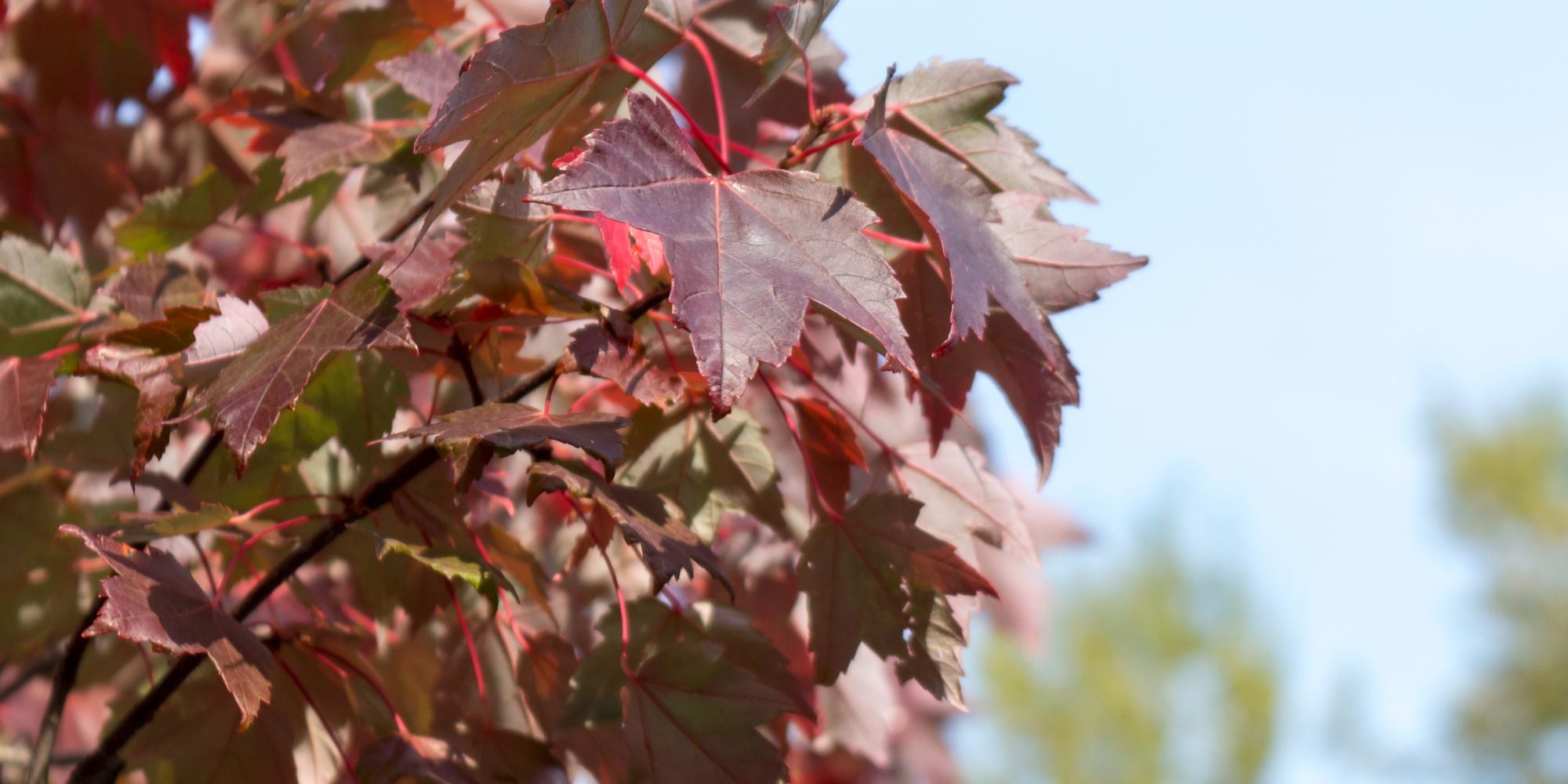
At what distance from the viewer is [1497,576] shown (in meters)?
12.9

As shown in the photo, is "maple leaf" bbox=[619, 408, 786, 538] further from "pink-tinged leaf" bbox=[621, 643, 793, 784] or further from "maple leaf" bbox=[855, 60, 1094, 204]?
"maple leaf" bbox=[855, 60, 1094, 204]

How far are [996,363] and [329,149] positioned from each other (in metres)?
0.45

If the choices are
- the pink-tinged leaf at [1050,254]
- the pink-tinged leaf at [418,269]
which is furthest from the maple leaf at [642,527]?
the pink-tinged leaf at [1050,254]

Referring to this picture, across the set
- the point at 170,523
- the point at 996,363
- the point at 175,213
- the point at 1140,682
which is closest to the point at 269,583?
the point at 170,523

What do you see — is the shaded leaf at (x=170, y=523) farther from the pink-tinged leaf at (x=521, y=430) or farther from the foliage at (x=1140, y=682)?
the foliage at (x=1140, y=682)

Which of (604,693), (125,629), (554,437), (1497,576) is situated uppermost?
(554,437)

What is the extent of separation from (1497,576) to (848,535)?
14.6m

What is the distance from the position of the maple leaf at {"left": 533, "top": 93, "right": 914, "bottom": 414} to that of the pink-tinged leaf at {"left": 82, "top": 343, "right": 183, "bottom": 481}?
25 centimetres

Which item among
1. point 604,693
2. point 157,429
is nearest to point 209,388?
point 157,429

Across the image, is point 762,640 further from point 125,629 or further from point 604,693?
point 125,629

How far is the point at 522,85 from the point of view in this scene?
50 centimetres

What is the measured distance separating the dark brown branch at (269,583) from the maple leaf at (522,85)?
0.12 m

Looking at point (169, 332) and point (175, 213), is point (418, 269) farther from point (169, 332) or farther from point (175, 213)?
point (175, 213)

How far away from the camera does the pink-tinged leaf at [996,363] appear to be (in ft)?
2.10
